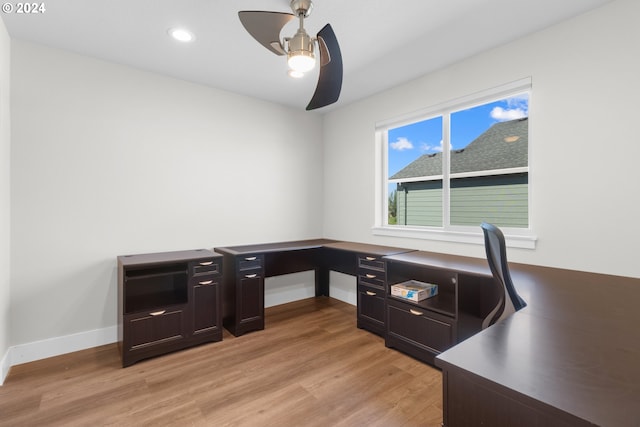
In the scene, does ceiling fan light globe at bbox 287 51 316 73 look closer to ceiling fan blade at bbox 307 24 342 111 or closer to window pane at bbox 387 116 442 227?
ceiling fan blade at bbox 307 24 342 111

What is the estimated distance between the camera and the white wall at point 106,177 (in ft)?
8.29

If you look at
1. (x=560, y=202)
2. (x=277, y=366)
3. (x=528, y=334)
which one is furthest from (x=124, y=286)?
(x=560, y=202)

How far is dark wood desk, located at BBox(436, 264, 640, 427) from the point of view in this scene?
2.04 ft

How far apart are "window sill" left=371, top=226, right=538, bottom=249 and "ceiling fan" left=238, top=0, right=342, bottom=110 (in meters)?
1.85

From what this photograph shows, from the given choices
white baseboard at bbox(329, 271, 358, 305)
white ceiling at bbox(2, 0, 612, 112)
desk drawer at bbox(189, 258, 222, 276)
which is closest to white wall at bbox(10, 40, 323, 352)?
white ceiling at bbox(2, 0, 612, 112)

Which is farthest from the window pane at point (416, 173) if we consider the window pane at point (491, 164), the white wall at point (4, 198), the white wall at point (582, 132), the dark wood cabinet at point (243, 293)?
the white wall at point (4, 198)

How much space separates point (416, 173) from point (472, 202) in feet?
2.50

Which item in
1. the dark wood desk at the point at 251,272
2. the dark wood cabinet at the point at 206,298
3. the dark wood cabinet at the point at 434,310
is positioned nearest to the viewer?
the dark wood cabinet at the point at 434,310

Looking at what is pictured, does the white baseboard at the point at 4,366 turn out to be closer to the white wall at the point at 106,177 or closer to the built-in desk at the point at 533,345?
the white wall at the point at 106,177

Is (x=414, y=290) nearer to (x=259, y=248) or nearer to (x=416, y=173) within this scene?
(x=416, y=173)

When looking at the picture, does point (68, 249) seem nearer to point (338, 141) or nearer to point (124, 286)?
point (124, 286)

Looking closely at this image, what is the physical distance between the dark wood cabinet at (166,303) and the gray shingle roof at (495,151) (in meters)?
2.62

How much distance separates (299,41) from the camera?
174 cm

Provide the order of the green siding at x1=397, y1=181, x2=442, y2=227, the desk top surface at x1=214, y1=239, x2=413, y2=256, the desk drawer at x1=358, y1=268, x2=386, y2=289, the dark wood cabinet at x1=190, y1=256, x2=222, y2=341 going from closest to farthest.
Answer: the dark wood cabinet at x1=190, y1=256, x2=222, y2=341 → the desk drawer at x1=358, y1=268, x2=386, y2=289 → the desk top surface at x1=214, y1=239, x2=413, y2=256 → the green siding at x1=397, y1=181, x2=442, y2=227
